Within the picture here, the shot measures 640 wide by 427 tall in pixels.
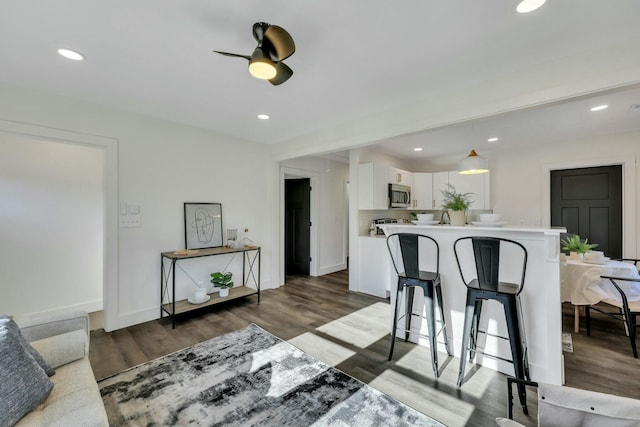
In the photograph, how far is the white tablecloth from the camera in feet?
8.70

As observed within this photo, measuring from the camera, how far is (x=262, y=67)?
5.57 ft

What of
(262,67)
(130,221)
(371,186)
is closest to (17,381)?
(262,67)

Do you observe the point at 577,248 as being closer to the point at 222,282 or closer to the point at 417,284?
the point at 417,284

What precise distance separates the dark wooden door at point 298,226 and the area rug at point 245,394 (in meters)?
3.18

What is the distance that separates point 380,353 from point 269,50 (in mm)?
2644

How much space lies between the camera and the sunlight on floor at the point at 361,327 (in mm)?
2793

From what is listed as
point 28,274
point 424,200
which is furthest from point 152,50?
point 424,200

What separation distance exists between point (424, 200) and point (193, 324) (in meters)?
4.64

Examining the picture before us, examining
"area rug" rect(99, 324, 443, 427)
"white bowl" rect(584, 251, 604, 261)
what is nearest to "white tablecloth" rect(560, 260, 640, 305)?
"white bowl" rect(584, 251, 604, 261)

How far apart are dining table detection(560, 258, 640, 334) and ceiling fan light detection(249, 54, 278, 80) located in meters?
3.44

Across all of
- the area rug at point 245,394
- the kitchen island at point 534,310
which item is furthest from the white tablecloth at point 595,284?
the area rug at point 245,394

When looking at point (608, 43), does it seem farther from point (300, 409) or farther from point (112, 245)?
point (112, 245)

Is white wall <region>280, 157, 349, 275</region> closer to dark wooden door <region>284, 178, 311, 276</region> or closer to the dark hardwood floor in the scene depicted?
dark wooden door <region>284, 178, 311, 276</region>

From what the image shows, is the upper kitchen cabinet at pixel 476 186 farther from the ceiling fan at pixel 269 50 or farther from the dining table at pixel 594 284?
the ceiling fan at pixel 269 50
